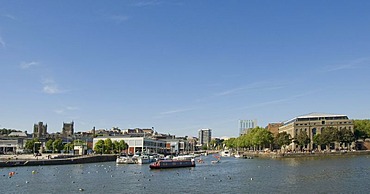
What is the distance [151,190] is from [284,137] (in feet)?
387

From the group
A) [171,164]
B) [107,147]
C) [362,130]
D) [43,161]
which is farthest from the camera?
[362,130]

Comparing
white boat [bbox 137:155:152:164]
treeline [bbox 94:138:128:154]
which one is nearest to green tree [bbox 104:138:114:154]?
treeline [bbox 94:138:128:154]

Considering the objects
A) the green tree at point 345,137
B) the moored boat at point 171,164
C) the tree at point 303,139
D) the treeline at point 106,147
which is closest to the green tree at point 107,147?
the treeline at point 106,147

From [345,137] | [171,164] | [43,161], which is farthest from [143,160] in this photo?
[345,137]

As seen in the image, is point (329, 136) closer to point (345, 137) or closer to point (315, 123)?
point (345, 137)

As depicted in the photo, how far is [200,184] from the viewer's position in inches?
2254

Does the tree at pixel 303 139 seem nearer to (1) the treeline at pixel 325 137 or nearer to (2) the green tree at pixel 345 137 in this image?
(1) the treeline at pixel 325 137

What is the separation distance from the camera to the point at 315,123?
169m

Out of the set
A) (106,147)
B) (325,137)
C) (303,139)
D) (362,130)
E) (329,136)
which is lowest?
(106,147)

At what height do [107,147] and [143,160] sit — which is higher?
[107,147]

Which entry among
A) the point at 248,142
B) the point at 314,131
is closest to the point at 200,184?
the point at 314,131

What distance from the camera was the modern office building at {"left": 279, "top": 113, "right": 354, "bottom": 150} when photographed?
538 ft

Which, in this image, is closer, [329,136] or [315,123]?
[329,136]

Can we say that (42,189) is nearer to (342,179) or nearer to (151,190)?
(151,190)
